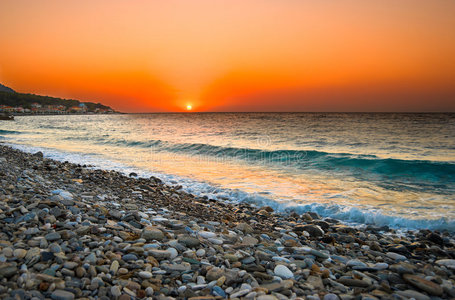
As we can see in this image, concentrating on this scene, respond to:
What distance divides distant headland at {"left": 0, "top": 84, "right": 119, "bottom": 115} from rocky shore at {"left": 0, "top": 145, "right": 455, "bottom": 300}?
136m

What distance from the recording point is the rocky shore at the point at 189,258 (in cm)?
244

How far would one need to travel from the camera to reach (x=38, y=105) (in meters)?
137

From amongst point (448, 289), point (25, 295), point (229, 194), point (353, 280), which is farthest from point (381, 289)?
point (229, 194)

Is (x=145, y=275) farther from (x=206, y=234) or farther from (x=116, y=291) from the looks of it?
(x=206, y=234)

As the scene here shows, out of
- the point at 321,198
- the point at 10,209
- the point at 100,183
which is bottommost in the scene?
the point at 321,198

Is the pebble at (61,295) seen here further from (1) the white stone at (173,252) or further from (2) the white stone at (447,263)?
(2) the white stone at (447,263)

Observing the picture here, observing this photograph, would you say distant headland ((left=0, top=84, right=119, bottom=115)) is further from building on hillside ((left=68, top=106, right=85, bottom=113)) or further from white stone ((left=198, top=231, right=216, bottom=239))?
white stone ((left=198, top=231, right=216, bottom=239))

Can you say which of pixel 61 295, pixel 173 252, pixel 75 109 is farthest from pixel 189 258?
A: pixel 75 109

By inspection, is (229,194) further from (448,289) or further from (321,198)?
(448,289)

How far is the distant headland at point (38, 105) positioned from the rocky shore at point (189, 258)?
135687mm

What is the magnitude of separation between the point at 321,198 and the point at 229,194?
112 inches

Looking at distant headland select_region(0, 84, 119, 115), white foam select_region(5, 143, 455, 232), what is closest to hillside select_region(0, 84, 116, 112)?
distant headland select_region(0, 84, 119, 115)

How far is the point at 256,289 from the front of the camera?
2574 mm

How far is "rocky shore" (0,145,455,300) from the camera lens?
244 centimetres
